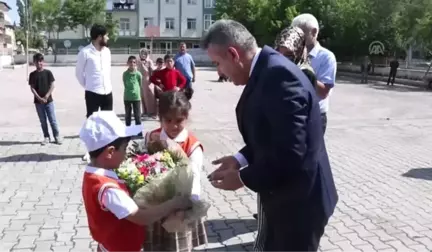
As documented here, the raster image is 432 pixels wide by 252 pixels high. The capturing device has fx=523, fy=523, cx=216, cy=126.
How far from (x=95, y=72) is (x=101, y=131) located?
5362mm

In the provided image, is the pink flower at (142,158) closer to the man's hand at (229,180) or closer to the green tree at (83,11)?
the man's hand at (229,180)

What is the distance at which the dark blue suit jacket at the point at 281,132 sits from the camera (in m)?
2.29

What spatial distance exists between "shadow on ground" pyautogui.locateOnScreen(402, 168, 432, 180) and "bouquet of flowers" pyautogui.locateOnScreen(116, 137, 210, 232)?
5276 mm

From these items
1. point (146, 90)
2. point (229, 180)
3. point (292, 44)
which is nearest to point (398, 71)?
point (146, 90)

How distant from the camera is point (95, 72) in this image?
7801mm

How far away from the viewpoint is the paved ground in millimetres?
5020

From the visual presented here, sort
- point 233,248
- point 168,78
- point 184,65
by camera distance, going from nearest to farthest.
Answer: point 233,248 → point 168,78 → point 184,65

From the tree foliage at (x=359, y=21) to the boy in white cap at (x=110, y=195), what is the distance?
29.0 meters

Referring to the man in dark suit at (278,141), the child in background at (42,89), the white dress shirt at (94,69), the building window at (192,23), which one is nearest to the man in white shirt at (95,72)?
the white dress shirt at (94,69)

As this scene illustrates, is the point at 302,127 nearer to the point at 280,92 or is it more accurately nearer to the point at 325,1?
the point at 280,92

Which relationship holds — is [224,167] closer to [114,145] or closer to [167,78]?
Answer: [114,145]

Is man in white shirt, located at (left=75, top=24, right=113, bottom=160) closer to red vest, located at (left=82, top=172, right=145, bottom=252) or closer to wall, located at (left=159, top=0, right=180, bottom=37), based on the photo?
red vest, located at (left=82, top=172, right=145, bottom=252)

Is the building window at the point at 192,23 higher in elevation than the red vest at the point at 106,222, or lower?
higher

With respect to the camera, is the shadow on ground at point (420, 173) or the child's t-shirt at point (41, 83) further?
the child's t-shirt at point (41, 83)
